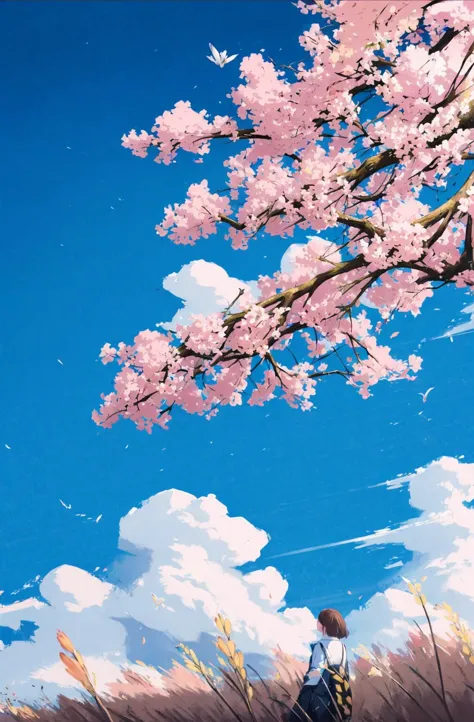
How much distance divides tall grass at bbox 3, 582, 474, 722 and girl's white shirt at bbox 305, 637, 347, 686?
4.3 inches

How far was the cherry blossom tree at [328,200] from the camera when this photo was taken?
245cm

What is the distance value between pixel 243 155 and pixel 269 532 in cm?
185

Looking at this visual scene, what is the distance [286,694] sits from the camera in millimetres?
2357

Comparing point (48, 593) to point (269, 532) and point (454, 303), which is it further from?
point (454, 303)

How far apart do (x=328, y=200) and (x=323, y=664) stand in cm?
174

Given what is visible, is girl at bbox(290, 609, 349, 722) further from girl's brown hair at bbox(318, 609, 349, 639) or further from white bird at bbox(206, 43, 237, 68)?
white bird at bbox(206, 43, 237, 68)

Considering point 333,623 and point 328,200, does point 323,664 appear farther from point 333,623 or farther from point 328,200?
point 328,200

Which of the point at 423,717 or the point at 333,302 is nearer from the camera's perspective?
the point at 423,717

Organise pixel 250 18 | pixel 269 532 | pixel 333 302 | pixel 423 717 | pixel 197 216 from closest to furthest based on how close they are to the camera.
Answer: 1. pixel 423 717
2. pixel 333 302
3. pixel 197 216
4. pixel 269 532
5. pixel 250 18

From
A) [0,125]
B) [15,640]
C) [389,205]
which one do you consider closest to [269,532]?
[15,640]

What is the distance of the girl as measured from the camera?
7.61 ft

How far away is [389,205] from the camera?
2.89 meters

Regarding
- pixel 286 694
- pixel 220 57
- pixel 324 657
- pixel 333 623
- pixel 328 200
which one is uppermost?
pixel 220 57

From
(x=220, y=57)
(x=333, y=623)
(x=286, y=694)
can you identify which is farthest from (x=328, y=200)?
(x=286, y=694)
